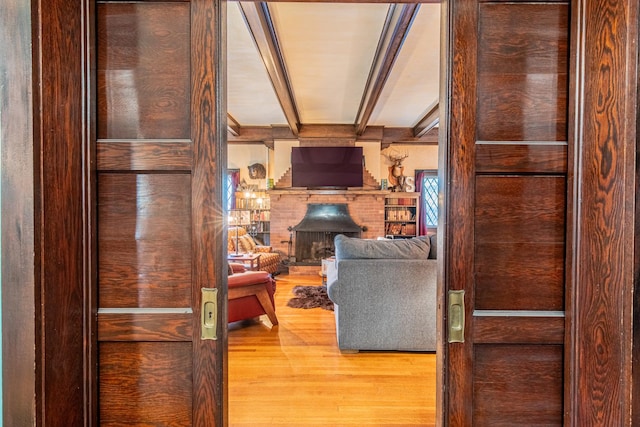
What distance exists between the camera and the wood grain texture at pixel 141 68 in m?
1.07

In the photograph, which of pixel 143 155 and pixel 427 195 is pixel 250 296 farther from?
pixel 427 195

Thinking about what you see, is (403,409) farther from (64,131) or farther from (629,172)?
(64,131)

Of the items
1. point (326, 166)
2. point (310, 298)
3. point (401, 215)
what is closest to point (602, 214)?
point (310, 298)

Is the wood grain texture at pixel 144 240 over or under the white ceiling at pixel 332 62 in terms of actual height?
under

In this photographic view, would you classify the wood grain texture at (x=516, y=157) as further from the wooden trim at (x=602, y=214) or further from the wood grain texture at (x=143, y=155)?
the wood grain texture at (x=143, y=155)

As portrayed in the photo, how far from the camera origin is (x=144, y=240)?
1.09 metres

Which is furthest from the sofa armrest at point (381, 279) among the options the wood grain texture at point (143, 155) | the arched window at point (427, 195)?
the arched window at point (427, 195)

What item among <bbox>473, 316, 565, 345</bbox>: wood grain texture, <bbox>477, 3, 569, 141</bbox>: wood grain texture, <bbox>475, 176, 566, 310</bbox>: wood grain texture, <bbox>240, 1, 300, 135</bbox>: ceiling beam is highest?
<bbox>240, 1, 300, 135</bbox>: ceiling beam

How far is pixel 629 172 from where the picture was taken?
0.91 m

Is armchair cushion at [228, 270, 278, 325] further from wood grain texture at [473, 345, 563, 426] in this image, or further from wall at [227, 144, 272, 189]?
wall at [227, 144, 272, 189]

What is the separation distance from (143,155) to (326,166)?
5333 mm

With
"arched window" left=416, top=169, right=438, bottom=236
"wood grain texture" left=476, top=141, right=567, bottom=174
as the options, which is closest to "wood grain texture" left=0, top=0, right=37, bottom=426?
"wood grain texture" left=476, top=141, right=567, bottom=174

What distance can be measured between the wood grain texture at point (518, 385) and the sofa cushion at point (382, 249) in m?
1.76

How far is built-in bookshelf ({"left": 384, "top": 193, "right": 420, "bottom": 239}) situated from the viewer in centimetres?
696
